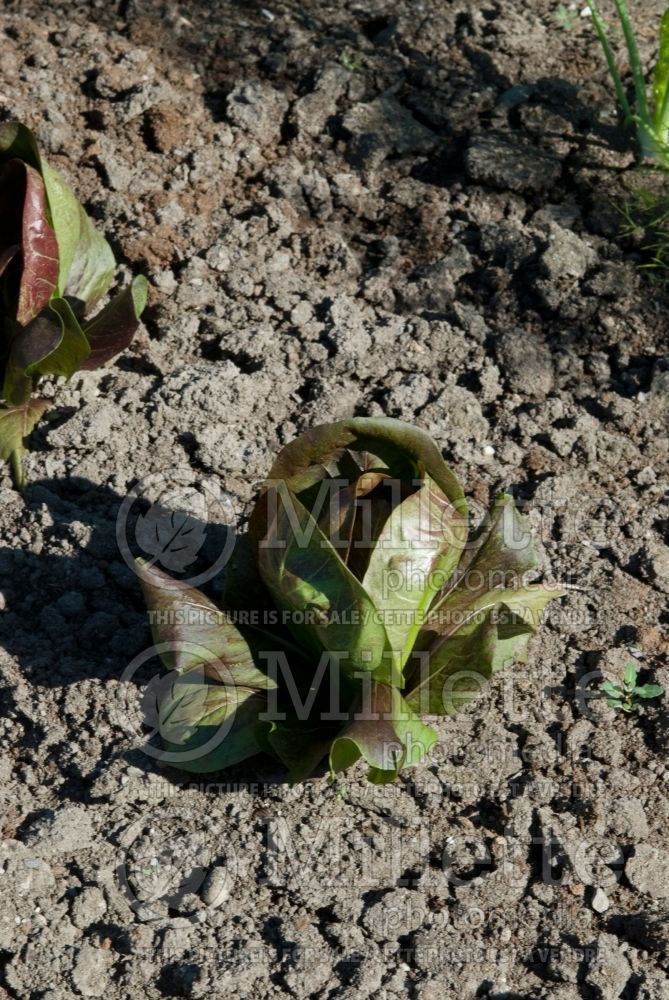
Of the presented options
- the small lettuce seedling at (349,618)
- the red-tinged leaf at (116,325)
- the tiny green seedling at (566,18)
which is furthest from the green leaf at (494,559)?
the tiny green seedling at (566,18)

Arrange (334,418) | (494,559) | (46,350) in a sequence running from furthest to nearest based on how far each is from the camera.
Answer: (334,418) < (46,350) < (494,559)

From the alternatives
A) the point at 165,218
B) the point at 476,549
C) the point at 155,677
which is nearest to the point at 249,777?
the point at 155,677

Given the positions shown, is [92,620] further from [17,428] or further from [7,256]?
[7,256]

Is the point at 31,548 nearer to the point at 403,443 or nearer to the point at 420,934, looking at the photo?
the point at 403,443

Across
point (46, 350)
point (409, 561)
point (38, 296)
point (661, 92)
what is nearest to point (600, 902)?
point (409, 561)

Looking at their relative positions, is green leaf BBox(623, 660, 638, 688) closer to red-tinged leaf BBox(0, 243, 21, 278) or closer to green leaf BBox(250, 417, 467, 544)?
green leaf BBox(250, 417, 467, 544)

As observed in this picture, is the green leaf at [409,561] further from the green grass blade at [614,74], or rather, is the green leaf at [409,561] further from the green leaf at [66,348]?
the green grass blade at [614,74]
